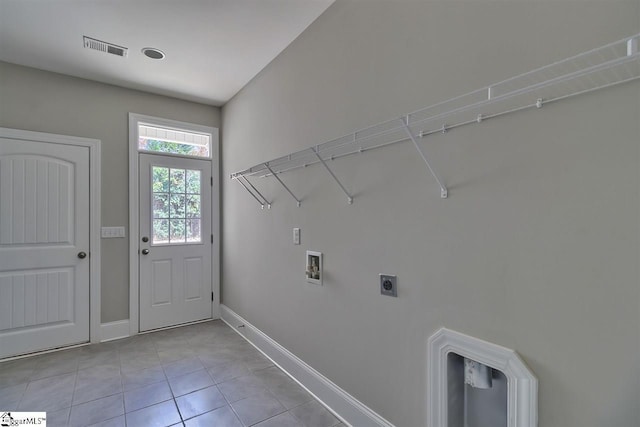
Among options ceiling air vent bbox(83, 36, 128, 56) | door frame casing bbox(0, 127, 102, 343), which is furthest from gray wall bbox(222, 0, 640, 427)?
door frame casing bbox(0, 127, 102, 343)

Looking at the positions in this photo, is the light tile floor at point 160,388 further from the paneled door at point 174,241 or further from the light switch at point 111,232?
the light switch at point 111,232

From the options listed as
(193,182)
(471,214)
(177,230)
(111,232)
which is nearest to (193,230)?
(177,230)

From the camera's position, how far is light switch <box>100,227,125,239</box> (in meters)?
3.21

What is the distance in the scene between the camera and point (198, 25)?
89.3 inches

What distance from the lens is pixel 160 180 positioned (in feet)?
11.5

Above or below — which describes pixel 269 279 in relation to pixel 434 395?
above

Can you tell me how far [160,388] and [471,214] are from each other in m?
2.45

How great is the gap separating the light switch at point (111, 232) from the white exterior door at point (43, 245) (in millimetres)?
152

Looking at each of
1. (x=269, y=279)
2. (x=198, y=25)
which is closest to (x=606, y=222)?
(x=269, y=279)

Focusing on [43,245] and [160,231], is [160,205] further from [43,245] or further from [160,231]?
[43,245]

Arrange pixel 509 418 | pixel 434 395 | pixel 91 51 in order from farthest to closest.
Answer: pixel 91 51 < pixel 434 395 < pixel 509 418

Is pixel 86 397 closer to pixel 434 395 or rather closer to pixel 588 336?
pixel 434 395

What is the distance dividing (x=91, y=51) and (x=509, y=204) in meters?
3.33

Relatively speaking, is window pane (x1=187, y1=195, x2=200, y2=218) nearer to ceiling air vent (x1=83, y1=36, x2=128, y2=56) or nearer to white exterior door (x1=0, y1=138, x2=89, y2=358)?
white exterior door (x1=0, y1=138, x2=89, y2=358)
